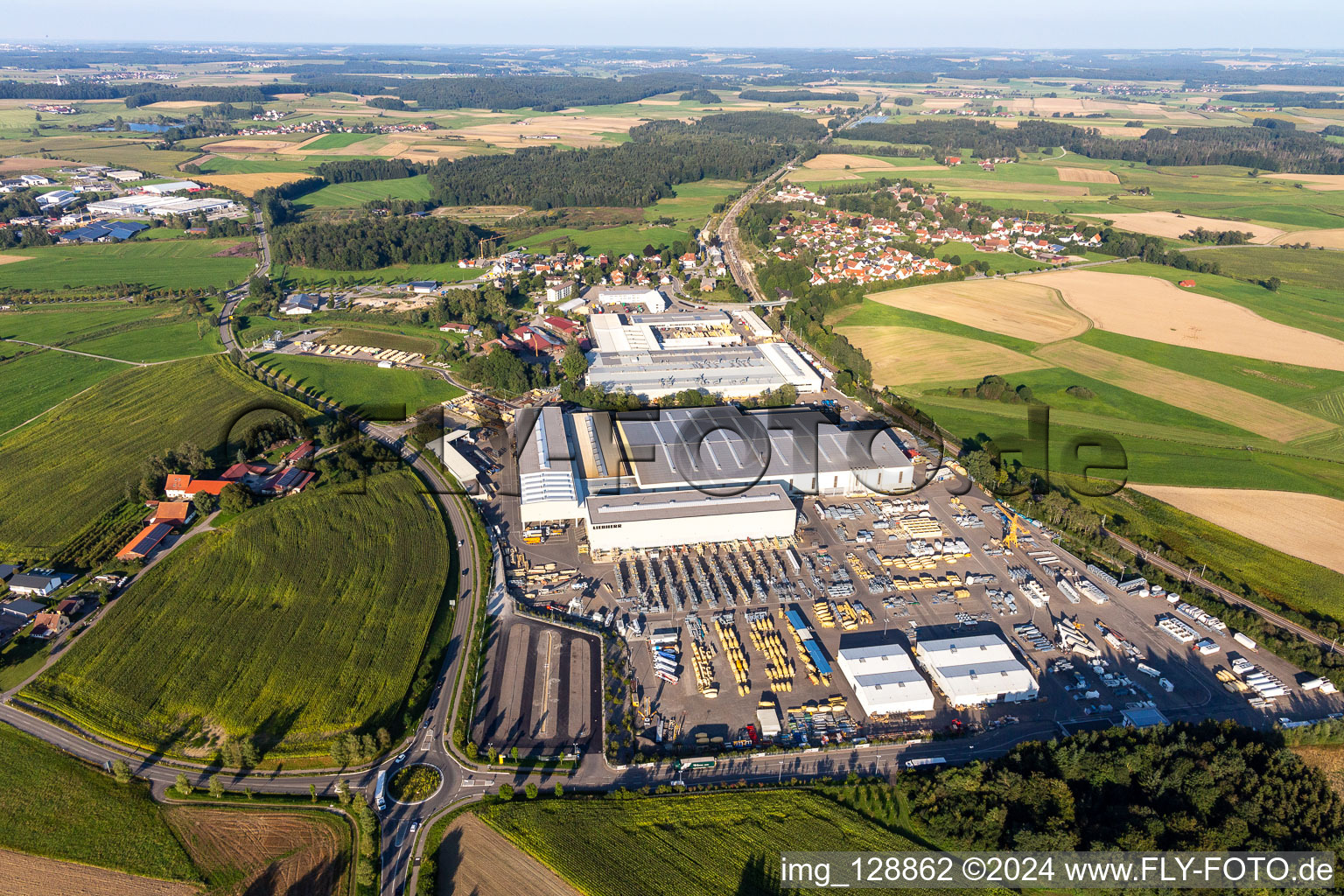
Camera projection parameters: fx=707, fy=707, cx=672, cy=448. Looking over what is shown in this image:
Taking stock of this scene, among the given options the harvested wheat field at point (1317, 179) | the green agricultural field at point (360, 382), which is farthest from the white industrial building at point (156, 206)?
the harvested wheat field at point (1317, 179)

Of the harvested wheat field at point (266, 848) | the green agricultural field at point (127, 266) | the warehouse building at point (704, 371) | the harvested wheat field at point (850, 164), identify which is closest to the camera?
the harvested wheat field at point (266, 848)

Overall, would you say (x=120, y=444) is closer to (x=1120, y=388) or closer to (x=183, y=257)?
(x=183, y=257)

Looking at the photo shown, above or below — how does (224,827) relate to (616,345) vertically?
below

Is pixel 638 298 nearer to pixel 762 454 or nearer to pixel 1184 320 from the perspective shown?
pixel 762 454

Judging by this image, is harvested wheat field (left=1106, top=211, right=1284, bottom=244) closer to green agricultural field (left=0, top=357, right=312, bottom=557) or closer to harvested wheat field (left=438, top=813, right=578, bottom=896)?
green agricultural field (left=0, top=357, right=312, bottom=557)

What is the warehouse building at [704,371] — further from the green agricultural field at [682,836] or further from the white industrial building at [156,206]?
the white industrial building at [156,206]

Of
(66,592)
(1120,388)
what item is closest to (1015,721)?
(1120,388)
